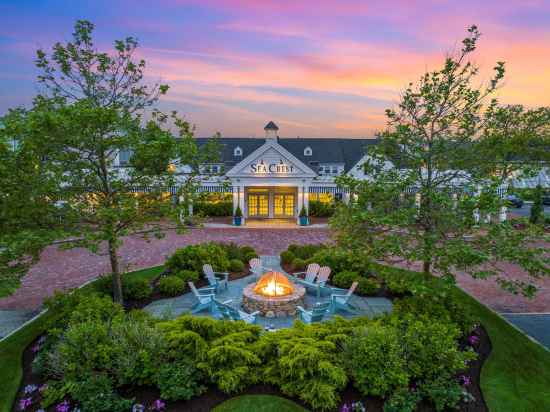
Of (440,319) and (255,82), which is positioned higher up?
(255,82)

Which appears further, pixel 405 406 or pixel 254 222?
pixel 254 222

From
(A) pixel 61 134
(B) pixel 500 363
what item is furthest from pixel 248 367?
(A) pixel 61 134

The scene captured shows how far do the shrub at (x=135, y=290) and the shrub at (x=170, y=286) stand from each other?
0.57 m

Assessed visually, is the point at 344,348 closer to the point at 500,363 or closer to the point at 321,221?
the point at 500,363

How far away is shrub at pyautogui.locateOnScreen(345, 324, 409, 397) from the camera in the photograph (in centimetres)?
613

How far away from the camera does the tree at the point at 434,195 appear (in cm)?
696

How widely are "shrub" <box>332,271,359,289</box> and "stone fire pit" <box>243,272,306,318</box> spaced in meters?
2.42

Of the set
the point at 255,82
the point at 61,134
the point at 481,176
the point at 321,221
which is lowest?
the point at 321,221

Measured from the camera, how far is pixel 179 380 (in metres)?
6.29

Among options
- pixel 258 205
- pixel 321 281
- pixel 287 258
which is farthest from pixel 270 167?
pixel 321 281

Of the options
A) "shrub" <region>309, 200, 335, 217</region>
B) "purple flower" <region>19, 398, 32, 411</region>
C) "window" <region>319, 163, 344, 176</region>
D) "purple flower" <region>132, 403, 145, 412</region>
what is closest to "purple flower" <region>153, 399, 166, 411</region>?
"purple flower" <region>132, 403, 145, 412</region>

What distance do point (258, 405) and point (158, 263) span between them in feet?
41.2

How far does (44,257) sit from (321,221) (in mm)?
21553

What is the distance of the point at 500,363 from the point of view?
7820 mm
